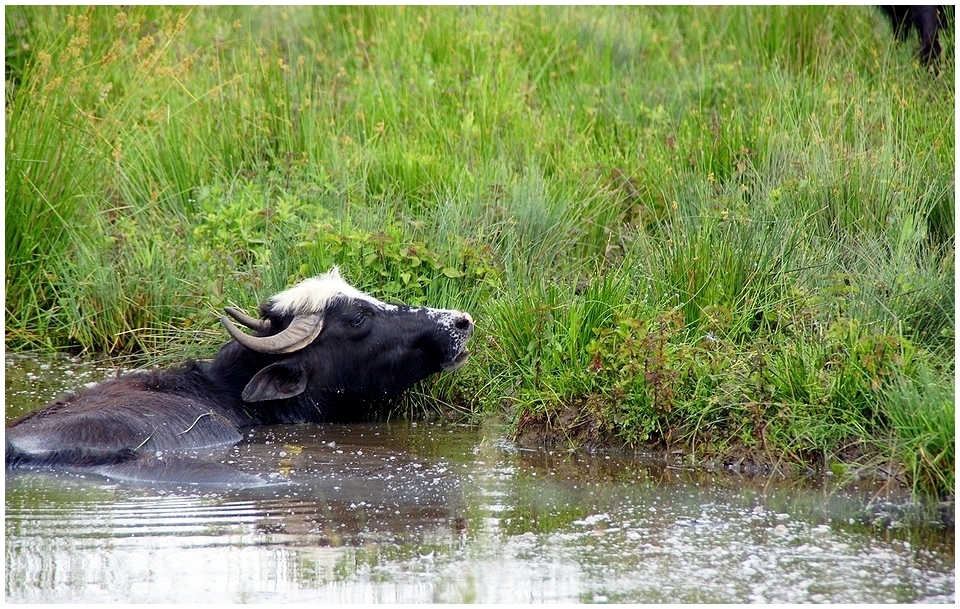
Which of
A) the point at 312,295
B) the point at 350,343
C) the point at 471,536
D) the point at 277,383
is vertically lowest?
the point at 471,536

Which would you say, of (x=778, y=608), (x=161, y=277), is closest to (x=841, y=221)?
(x=778, y=608)

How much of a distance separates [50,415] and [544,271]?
326 centimetres

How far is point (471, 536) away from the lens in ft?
16.3

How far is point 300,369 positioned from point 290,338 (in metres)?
0.22

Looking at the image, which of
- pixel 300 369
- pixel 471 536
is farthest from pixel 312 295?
pixel 471 536

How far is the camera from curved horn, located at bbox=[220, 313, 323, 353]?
6.79m

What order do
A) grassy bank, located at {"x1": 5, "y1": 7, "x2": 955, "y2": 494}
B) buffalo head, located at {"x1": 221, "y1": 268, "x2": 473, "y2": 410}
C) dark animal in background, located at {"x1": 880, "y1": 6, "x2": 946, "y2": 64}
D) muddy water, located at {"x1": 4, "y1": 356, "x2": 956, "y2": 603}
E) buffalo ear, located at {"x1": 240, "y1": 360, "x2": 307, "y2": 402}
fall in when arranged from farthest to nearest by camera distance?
dark animal in background, located at {"x1": 880, "y1": 6, "x2": 946, "y2": 64} < buffalo head, located at {"x1": 221, "y1": 268, "x2": 473, "y2": 410} < buffalo ear, located at {"x1": 240, "y1": 360, "x2": 307, "y2": 402} < grassy bank, located at {"x1": 5, "y1": 7, "x2": 955, "y2": 494} < muddy water, located at {"x1": 4, "y1": 356, "x2": 956, "y2": 603}

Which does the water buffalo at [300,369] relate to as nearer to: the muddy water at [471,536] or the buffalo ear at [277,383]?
the buffalo ear at [277,383]

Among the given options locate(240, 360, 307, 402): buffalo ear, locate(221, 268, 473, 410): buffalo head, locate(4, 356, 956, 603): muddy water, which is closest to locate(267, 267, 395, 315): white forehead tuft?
locate(221, 268, 473, 410): buffalo head

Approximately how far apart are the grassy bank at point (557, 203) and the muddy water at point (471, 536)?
0.44 meters

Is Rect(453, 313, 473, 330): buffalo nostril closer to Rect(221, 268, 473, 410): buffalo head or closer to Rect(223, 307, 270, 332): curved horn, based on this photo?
Rect(221, 268, 473, 410): buffalo head

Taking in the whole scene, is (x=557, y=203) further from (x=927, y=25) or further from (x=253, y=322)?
(x=927, y=25)

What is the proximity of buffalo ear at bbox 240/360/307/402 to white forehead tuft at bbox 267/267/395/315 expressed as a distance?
1.09 ft

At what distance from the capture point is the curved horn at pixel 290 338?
679cm
